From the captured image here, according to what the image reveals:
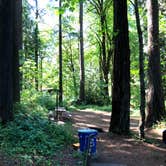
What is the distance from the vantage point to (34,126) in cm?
907

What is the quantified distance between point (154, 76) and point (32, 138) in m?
5.95

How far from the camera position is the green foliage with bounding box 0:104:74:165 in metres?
7.25

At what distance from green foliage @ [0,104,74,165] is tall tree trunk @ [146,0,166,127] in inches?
159

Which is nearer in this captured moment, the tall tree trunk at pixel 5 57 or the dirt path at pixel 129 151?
the dirt path at pixel 129 151

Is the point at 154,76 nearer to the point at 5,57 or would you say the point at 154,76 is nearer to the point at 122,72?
the point at 122,72

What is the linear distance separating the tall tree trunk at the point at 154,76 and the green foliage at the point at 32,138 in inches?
159

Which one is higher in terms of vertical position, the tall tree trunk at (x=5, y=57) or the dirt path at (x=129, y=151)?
the tall tree trunk at (x=5, y=57)

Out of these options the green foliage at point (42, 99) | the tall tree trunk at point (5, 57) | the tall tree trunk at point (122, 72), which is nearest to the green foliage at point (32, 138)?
the tall tree trunk at point (5, 57)

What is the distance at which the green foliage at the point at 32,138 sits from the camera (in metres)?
7.25

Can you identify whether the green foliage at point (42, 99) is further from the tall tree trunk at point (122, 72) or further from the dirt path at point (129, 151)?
the tall tree trunk at point (122, 72)

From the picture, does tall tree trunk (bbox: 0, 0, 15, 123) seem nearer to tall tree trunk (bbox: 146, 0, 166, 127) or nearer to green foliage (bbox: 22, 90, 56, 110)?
tall tree trunk (bbox: 146, 0, 166, 127)

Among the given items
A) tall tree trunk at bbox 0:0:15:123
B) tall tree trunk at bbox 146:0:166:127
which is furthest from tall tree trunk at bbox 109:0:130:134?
tall tree trunk at bbox 0:0:15:123

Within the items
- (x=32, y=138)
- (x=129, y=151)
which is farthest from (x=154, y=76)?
(x=32, y=138)

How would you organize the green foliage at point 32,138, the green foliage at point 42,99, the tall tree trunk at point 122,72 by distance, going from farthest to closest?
the green foliage at point 42,99 < the tall tree trunk at point 122,72 < the green foliage at point 32,138
